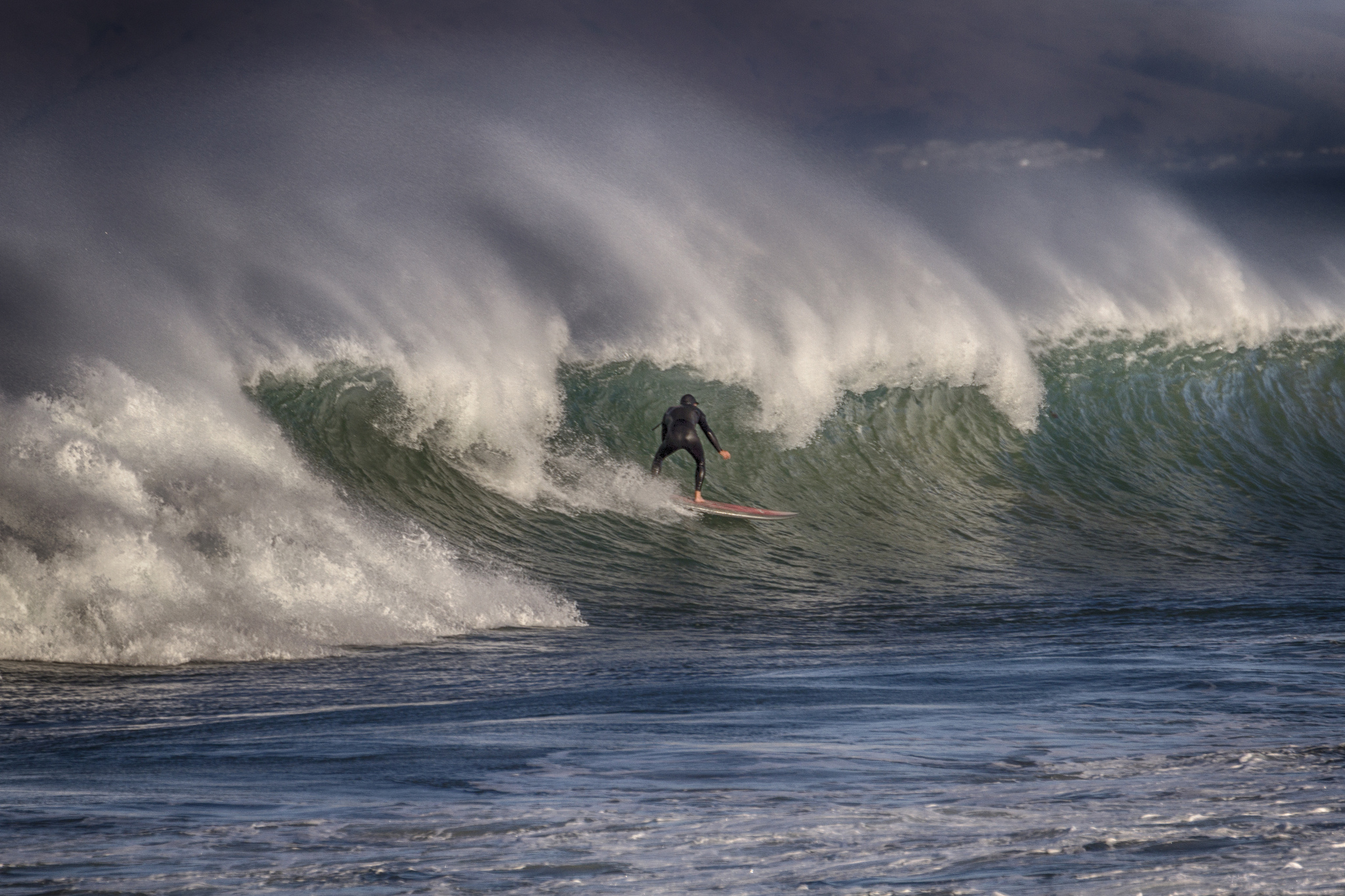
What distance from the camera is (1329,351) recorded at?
60.7 feet

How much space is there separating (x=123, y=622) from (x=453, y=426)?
5.40 metres

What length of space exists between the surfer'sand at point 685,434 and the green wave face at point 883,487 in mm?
280

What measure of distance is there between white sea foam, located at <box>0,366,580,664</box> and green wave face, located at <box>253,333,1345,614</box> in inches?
62.7

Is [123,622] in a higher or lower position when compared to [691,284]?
lower

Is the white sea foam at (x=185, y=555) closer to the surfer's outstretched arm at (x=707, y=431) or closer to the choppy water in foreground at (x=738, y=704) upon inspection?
the choppy water in foreground at (x=738, y=704)

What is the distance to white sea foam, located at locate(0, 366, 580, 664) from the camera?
6.32 meters

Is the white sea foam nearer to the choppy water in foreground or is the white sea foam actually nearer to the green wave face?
the choppy water in foreground

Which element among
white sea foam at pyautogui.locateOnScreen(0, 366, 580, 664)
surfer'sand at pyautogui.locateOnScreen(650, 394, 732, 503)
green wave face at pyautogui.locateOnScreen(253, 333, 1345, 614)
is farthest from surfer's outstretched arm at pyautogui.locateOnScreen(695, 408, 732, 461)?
white sea foam at pyautogui.locateOnScreen(0, 366, 580, 664)

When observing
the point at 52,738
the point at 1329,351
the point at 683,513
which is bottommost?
the point at 52,738

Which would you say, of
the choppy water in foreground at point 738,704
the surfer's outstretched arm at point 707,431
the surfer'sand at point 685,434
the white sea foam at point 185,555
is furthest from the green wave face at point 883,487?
the white sea foam at point 185,555

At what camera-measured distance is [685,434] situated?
1123 centimetres

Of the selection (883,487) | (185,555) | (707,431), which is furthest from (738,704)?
(883,487)

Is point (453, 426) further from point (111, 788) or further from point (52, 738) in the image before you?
point (111, 788)

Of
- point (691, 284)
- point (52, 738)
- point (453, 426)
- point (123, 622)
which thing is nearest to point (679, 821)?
point (52, 738)
